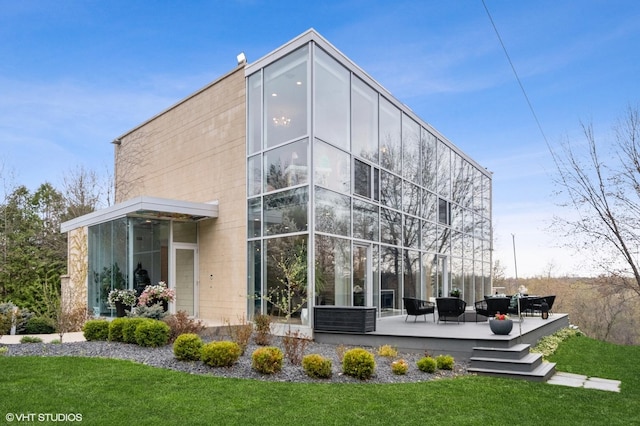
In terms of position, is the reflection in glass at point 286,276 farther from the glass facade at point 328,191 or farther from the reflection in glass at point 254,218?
the reflection in glass at point 254,218

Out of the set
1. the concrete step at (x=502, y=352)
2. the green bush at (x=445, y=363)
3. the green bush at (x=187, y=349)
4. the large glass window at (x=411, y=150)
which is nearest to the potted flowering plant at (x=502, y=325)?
the concrete step at (x=502, y=352)

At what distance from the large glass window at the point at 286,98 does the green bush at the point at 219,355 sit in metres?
5.61

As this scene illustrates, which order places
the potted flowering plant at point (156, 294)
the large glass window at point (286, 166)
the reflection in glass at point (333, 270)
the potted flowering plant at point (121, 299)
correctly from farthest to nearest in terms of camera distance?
the potted flowering plant at point (121, 299) → the potted flowering plant at point (156, 294) → the large glass window at point (286, 166) → the reflection in glass at point (333, 270)

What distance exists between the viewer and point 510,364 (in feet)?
24.6

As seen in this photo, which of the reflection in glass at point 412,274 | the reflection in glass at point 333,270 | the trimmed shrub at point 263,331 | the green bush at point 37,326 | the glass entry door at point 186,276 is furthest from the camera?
the reflection in glass at point 412,274

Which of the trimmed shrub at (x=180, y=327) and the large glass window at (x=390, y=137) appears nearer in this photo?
the trimmed shrub at (x=180, y=327)

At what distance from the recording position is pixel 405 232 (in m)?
14.6

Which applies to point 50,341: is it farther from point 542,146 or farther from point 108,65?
point 542,146

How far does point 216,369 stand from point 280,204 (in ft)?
16.8

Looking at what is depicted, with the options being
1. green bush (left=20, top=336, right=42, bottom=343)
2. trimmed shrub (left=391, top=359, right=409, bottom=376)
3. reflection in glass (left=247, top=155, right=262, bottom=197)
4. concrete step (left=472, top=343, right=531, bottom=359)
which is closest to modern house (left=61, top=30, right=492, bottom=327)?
reflection in glass (left=247, top=155, right=262, bottom=197)

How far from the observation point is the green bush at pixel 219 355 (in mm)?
6748

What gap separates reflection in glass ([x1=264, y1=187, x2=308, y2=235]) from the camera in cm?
1067

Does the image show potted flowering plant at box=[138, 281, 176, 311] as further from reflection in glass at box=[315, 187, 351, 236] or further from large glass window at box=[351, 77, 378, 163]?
large glass window at box=[351, 77, 378, 163]

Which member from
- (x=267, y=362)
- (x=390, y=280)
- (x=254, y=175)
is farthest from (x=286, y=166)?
(x=267, y=362)
